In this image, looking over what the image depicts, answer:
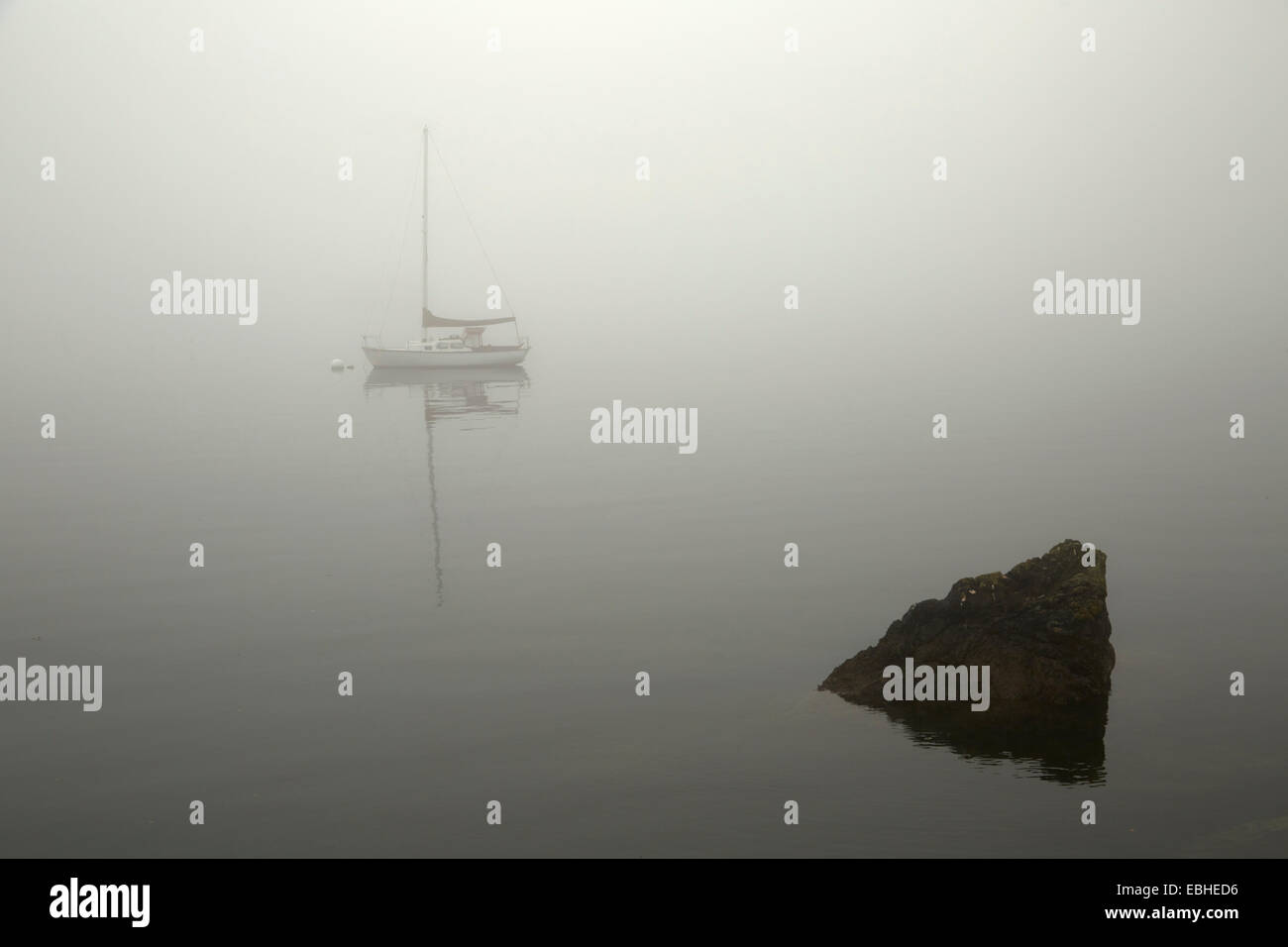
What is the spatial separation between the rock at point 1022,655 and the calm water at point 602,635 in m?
0.51

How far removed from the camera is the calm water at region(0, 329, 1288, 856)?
15.7 m

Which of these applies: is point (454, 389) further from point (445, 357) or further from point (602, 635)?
point (602, 635)

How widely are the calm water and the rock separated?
20.0 inches

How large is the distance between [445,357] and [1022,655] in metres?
74.3

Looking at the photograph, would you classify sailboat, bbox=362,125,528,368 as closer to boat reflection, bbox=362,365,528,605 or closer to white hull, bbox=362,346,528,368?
white hull, bbox=362,346,528,368

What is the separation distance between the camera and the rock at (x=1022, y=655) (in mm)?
17547

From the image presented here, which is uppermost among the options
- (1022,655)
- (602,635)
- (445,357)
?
(445,357)

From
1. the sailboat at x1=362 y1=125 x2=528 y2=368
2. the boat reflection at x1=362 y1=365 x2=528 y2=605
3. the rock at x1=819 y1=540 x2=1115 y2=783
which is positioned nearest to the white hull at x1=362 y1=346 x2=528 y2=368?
the sailboat at x1=362 y1=125 x2=528 y2=368

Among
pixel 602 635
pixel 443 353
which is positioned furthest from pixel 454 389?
pixel 602 635

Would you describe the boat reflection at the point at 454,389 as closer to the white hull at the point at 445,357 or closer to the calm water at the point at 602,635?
the white hull at the point at 445,357

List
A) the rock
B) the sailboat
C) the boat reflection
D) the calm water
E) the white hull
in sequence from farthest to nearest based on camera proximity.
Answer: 1. the white hull
2. the sailboat
3. the boat reflection
4. the rock
5. the calm water

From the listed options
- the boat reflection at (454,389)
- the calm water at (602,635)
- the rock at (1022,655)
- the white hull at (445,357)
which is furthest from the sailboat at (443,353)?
the rock at (1022,655)

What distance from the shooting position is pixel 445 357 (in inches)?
3529
